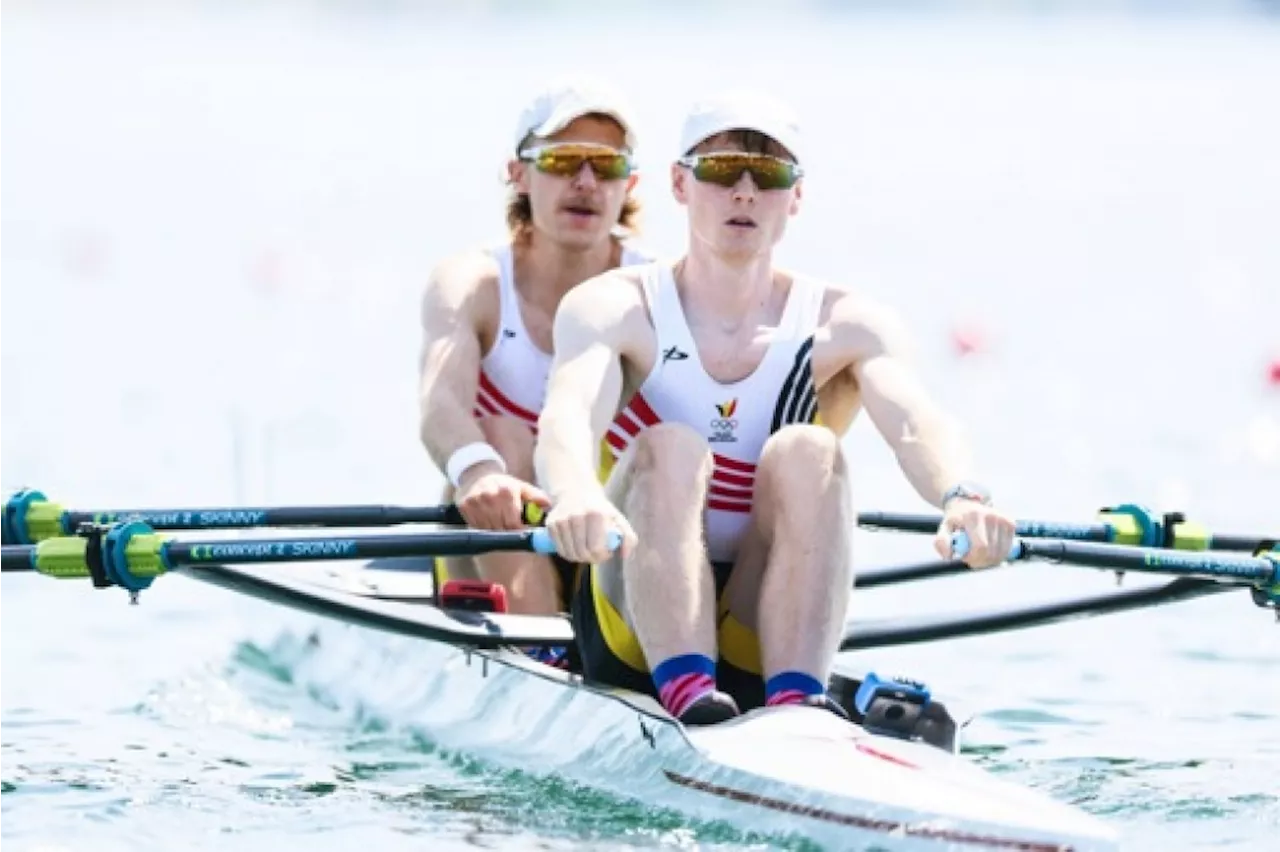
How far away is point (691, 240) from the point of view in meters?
7.25

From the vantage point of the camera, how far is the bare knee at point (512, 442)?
856 cm

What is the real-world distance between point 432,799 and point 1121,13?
103 feet

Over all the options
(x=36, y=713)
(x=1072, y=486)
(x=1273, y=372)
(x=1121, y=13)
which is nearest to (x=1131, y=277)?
(x=1273, y=372)

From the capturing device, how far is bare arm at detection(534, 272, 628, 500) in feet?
21.9

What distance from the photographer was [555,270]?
870cm

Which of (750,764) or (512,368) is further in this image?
(512,368)

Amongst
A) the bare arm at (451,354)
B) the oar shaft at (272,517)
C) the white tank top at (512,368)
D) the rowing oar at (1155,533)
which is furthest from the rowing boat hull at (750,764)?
the rowing oar at (1155,533)

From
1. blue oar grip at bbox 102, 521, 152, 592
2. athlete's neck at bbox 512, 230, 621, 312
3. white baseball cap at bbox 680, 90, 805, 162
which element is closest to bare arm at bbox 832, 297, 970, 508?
white baseball cap at bbox 680, 90, 805, 162

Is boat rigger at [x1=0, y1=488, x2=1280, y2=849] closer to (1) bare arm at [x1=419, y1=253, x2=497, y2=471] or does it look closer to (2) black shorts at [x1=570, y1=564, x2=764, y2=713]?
(2) black shorts at [x1=570, y1=564, x2=764, y2=713]

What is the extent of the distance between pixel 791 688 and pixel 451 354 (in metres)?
2.23

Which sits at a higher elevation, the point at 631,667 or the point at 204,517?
→ the point at 204,517

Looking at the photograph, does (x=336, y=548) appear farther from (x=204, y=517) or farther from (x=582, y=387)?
(x=204, y=517)

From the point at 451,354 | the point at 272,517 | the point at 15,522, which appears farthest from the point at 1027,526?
the point at 15,522

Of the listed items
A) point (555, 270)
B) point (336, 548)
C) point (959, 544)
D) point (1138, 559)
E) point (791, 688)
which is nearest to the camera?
point (959, 544)
